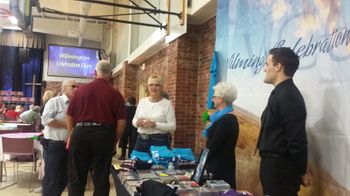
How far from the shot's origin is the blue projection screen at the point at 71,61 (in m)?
12.1

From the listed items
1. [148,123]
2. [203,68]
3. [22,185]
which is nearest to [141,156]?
[148,123]

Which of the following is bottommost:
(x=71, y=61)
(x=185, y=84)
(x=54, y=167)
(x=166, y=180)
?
(x=54, y=167)

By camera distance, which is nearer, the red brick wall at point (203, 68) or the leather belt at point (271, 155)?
the leather belt at point (271, 155)

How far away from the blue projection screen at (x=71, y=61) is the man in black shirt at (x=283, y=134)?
10.5 m

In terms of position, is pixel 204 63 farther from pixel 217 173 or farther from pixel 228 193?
pixel 228 193

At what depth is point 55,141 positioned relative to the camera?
3.91 meters

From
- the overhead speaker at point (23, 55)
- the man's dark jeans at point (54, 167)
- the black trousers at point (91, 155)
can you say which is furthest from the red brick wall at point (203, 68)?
the overhead speaker at point (23, 55)

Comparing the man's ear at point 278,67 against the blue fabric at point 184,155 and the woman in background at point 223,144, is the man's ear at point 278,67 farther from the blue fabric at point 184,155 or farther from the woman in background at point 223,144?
the blue fabric at point 184,155

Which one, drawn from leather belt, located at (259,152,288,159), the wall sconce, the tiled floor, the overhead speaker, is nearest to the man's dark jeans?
the tiled floor

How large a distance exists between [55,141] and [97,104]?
106 centimetres

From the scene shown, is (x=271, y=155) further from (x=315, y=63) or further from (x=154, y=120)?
(x=154, y=120)

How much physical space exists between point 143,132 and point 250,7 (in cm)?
167

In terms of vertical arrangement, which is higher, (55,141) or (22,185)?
(55,141)

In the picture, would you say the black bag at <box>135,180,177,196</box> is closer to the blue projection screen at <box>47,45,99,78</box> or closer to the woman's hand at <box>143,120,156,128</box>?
the woman's hand at <box>143,120,156,128</box>
